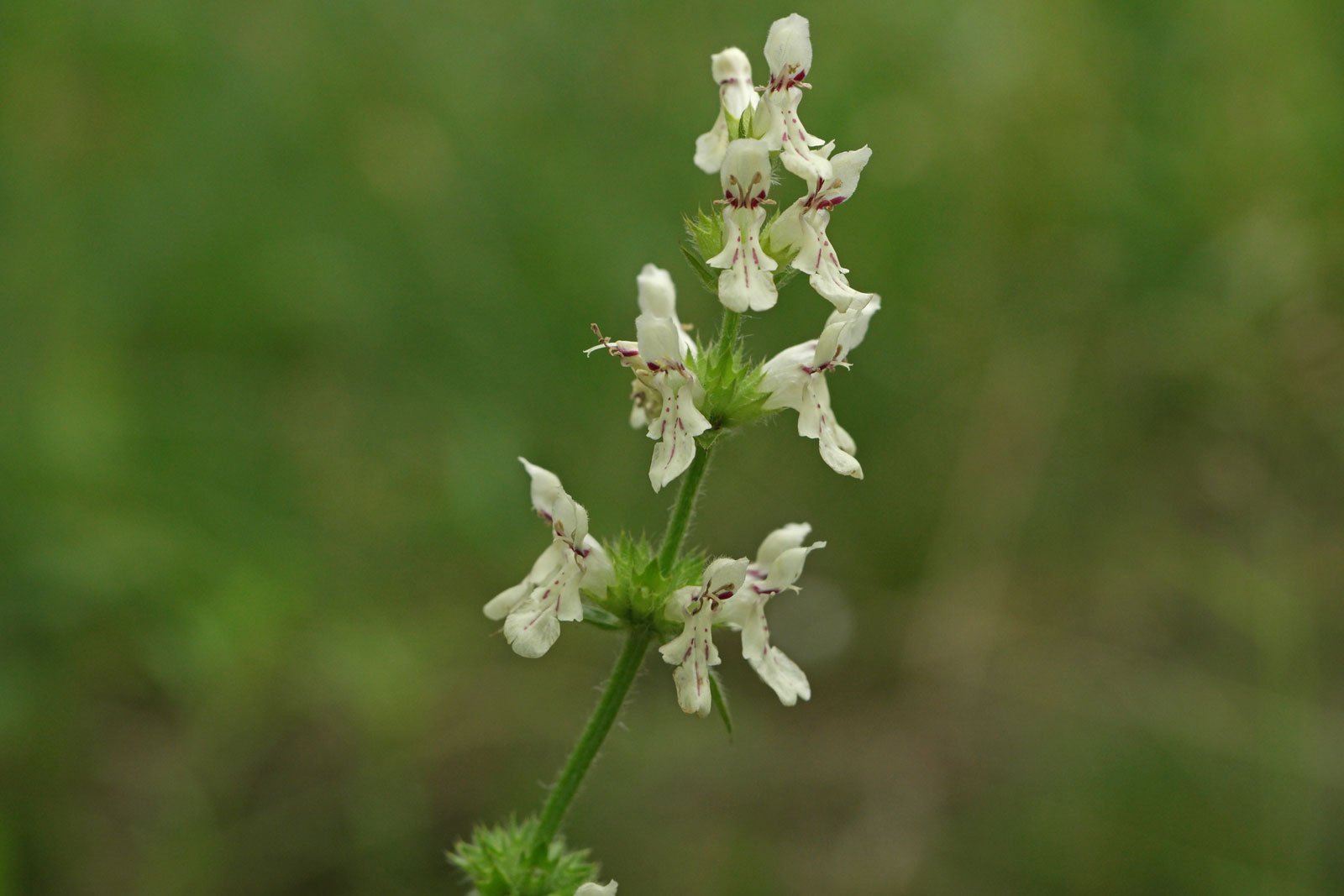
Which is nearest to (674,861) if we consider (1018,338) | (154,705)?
(154,705)

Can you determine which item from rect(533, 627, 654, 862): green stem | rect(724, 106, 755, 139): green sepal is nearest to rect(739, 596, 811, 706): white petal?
→ rect(533, 627, 654, 862): green stem

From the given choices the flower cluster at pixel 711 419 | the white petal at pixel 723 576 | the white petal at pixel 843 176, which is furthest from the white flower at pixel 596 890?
the white petal at pixel 843 176

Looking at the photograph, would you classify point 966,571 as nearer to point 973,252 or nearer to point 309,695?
point 973,252

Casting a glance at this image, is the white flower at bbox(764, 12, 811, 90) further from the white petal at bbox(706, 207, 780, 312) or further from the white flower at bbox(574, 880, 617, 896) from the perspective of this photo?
the white flower at bbox(574, 880, 617, 896)

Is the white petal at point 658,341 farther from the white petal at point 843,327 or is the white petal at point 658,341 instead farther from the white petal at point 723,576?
the white petal at point 723,576

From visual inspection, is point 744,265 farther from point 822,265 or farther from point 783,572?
point 783,572

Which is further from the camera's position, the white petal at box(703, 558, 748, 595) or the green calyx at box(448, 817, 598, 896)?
the green calyx at box(448, 817, 598, 896)
